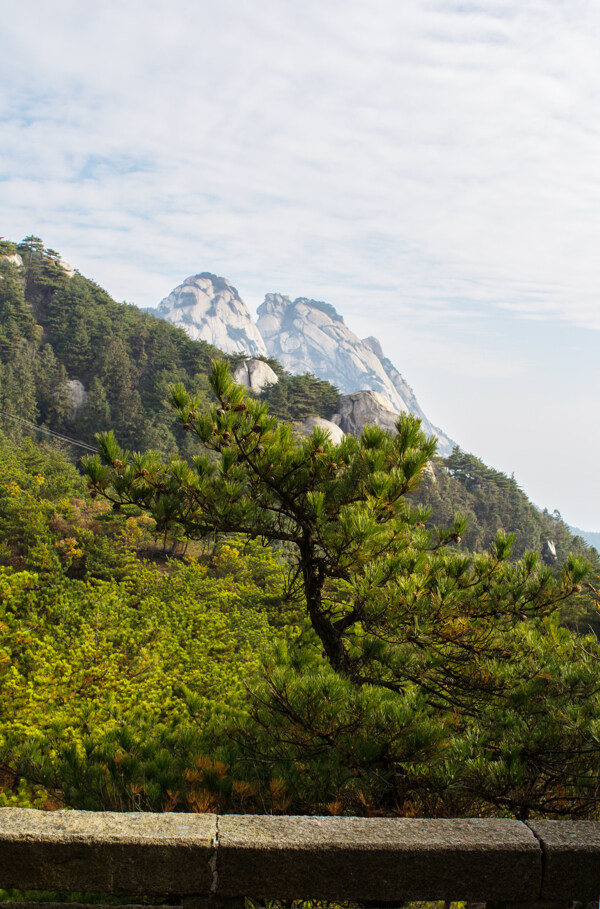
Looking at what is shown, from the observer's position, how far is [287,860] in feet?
4.54

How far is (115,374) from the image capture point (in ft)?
124

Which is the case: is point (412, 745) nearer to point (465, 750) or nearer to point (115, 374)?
point (465, 750)

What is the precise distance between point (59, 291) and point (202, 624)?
134 feet

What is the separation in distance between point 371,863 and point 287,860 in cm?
20

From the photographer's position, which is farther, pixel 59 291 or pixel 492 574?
pixel 59 291

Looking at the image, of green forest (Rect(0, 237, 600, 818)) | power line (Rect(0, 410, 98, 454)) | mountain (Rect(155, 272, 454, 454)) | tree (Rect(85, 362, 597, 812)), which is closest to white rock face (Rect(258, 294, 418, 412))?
mountain (Rect(155, 272, 454, 454))

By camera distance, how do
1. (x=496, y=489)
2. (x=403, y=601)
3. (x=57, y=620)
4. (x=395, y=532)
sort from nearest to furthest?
(x=403, y=601) < (x=395, y=532) < (x=57, y=620) < (x=496, y=489)

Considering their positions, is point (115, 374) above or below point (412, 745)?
above

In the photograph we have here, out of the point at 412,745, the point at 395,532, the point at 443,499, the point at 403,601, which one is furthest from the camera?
the point at 443,499

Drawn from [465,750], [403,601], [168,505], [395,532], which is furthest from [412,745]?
[168,505]

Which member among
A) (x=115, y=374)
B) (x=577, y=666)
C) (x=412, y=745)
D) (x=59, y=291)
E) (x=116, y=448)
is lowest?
(x=412, y=745)

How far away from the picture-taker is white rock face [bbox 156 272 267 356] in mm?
161125

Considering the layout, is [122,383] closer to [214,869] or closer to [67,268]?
[67,268]

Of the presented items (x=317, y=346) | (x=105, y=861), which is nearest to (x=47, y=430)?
(x=105, y=861)
